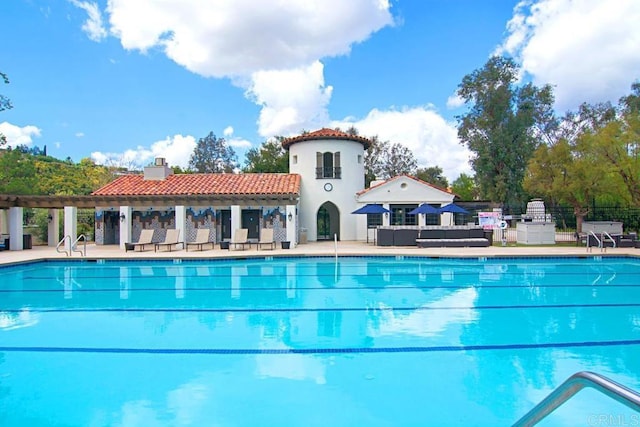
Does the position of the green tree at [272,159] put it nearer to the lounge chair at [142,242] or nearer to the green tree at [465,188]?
the lounge chair at [142,242]

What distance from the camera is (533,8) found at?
17.8m

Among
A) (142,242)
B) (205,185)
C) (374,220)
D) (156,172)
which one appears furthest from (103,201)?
(374,220)

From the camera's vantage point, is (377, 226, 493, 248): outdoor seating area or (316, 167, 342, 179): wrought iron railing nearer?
(377, 226, 493, 248): outdoor seating area

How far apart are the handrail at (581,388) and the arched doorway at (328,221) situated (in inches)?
904

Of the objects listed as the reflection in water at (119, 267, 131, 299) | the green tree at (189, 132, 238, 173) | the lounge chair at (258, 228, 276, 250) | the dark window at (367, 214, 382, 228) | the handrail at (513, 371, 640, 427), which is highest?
the green tree at (189, 132, 238, 173)

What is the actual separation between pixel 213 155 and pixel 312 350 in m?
51.1

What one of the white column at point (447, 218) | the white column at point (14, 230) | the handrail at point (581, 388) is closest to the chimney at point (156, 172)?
the white column at point (14, 230)

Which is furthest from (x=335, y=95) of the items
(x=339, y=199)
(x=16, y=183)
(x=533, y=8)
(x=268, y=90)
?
(x=16, y=183)

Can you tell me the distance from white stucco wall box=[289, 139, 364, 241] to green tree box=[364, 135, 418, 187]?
1738cm

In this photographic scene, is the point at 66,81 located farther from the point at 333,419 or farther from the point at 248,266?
the point at 333,419

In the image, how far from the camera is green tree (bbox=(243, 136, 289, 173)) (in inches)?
1420

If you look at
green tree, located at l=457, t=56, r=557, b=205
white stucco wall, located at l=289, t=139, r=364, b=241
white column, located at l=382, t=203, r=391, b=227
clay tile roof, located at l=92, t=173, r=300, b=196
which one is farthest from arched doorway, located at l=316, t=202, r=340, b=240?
green tree, located at l=457, t=56, r=557, b=205

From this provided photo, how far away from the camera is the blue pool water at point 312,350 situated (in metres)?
4.60

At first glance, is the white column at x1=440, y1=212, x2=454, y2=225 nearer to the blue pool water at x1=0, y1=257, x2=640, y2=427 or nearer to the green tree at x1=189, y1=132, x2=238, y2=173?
the blue pool water at x1=0, y1=257, x2=640, y2=427
